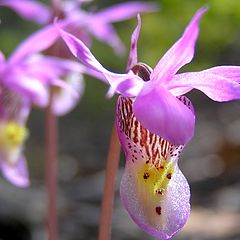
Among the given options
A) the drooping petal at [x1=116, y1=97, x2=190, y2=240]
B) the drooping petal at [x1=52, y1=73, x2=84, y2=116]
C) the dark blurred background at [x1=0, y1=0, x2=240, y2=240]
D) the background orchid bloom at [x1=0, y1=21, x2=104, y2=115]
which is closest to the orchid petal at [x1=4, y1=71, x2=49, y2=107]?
the background orchid bloom at [x1=0, y1=21, x2=104, y2=115]

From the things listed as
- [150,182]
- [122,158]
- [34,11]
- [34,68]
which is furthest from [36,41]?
[122,158]

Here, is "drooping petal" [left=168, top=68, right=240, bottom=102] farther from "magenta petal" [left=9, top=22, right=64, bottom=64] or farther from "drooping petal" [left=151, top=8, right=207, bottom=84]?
"magenta petal" [left=9, top=22, right=64, bottom=64]

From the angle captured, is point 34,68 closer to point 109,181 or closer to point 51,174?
point 51,174

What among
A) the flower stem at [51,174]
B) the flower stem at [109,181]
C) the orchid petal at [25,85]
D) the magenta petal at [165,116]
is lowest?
the magenta petal at [165,116]

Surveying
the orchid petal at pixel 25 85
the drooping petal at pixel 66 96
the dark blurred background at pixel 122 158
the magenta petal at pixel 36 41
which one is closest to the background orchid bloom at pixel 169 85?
the magenta petal at pixel 36 41

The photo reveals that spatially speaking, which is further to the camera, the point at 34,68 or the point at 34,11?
the point at 34,11

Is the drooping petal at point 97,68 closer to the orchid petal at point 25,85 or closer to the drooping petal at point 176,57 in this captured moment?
the drooping petal at point 176,57
